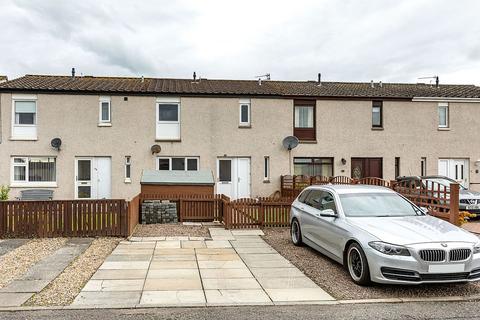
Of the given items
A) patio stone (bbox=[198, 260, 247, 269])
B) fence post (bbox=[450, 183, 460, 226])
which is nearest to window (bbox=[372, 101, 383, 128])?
fence post (bbox=[450, 183, 460, 226])

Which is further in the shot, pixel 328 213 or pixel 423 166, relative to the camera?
pixel 423 166

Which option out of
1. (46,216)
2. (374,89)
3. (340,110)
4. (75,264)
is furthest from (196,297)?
(374,89)

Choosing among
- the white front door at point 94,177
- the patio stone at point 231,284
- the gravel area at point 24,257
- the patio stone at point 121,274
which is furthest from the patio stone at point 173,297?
the white front door at point 94,177

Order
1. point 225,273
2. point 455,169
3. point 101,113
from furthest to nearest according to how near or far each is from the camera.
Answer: point 455,169
point 101,113
point 225,273

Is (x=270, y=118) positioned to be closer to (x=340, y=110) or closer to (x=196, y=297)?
(x=340, y=110)

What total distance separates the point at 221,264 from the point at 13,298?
3579 mm

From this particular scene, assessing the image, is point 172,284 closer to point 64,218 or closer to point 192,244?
point 192,244

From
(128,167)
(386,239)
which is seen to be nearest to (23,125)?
(128,167)

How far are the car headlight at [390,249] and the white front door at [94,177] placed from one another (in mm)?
15256

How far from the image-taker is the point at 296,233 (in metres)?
10.0

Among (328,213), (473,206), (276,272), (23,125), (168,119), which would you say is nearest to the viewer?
(276,272)

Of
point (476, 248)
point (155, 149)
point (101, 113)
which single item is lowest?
point (476, 248)

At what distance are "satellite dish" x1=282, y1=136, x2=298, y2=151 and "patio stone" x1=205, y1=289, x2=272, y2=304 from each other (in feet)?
46.7

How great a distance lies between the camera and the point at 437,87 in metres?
25.3
